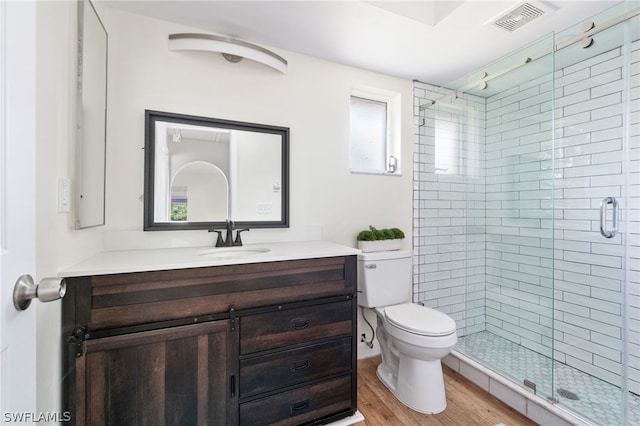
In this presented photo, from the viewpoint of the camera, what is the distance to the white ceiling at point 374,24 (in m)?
1.54

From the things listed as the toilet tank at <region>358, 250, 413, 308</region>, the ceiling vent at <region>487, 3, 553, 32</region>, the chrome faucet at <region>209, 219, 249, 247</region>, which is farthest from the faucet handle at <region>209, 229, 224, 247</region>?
the ceiling vent at <region>487, 3, 553, 32</region>

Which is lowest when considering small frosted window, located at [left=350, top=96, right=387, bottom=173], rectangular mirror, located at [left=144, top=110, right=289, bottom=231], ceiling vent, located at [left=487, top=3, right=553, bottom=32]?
rectangular mirror, located at [left=144, top=110, right=289, bottom=231]

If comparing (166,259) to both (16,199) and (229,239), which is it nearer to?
(229,239)

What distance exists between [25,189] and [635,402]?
2830mm

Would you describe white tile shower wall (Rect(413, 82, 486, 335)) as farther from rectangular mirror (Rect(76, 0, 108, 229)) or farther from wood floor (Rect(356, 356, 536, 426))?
rectangular mirror (Rect(76, 0, 108, 229))

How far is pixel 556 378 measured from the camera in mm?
1796

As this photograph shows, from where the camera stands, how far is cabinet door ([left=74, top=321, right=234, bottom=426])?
1.08 metres

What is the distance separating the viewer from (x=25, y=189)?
0.57 m

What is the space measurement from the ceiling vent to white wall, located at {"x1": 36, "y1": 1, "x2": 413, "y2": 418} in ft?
2.66

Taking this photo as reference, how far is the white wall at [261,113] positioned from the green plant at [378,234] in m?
0.10

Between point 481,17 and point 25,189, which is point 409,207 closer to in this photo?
point 481,17

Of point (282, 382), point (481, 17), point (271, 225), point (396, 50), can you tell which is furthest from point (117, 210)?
point (481, 17)

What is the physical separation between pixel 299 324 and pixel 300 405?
0.42 m

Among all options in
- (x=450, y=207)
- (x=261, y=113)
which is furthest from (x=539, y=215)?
(x=261, y=113)
